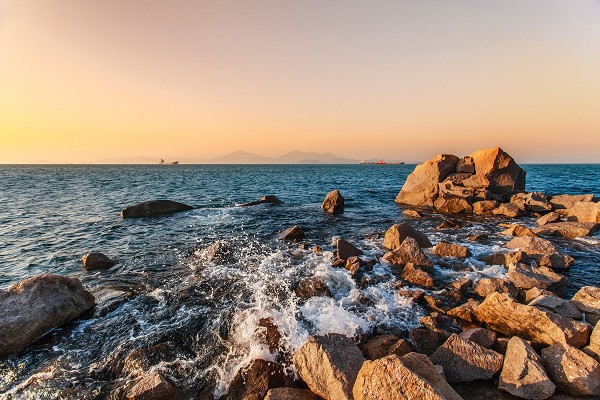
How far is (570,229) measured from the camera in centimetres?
1728

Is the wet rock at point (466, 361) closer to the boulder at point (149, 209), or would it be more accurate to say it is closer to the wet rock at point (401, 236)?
the wet rock at point (401, 236)

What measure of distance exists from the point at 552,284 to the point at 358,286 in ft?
A: 22.4

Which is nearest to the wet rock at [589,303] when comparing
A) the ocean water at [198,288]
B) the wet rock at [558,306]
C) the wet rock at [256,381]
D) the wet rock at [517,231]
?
the wet rock at [558,306]

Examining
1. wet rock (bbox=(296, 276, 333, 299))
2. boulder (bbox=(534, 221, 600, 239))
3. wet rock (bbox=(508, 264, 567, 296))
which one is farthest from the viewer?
boulder (bbox=(534, 221, 600, 239))

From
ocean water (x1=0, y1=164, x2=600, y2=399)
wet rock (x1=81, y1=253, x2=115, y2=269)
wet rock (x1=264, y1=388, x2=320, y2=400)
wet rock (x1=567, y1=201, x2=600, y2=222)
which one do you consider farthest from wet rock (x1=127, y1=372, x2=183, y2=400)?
wet rock (x1=567, y1=201, x2=600, y2=222)

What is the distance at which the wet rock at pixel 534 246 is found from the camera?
522 inches

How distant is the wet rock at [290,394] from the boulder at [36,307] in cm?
742

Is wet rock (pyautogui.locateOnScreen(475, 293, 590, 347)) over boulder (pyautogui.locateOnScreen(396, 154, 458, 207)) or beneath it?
beneath

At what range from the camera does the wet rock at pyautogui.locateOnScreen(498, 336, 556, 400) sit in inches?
217

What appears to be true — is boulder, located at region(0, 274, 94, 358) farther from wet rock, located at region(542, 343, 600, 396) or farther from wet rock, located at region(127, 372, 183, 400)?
wet rock, located at region(542, 343, 600, 396)

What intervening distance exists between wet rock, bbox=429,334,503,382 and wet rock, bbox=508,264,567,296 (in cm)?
546

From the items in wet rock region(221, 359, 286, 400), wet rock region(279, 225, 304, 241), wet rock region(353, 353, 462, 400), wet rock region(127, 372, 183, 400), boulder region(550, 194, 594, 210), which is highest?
boulder region(550, 194, 594, 210)

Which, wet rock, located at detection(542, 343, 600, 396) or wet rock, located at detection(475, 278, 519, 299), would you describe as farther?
wet rock, located at detection(475, 278, 519, 299)

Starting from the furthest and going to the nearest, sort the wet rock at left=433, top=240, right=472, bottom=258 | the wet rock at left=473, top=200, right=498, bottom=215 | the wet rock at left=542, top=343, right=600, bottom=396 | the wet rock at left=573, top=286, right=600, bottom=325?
the wet rock at left=473, top=200, right=498, bottom=215
the wet rock at left=433, top=240, right=472, bottom=258
the wet rock at left=573, top=286, right=600, bottom=325
the wet rock at left=542, top=343, right=600, bottom=396
